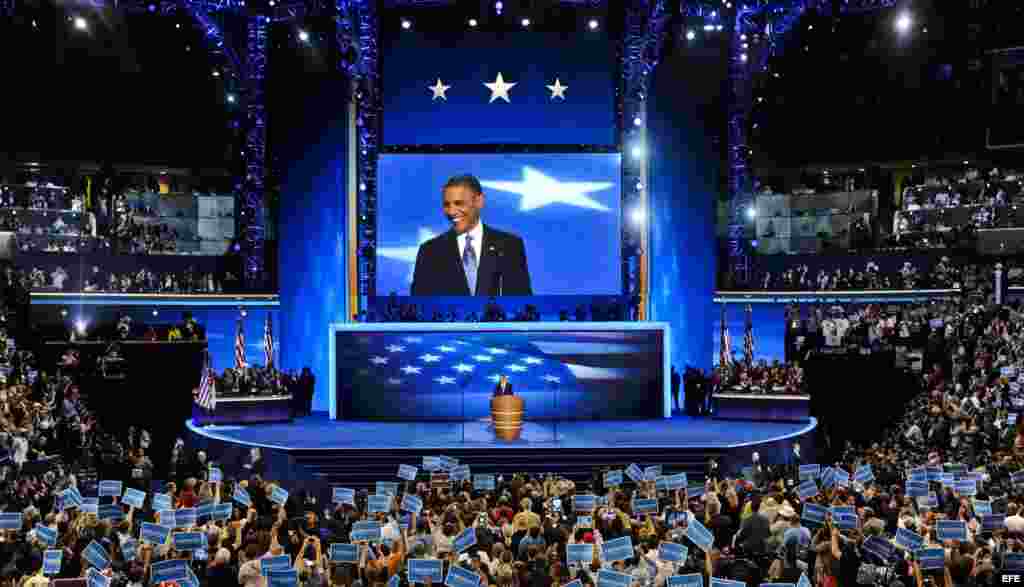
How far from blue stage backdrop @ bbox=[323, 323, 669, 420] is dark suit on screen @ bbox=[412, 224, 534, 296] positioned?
2.07m

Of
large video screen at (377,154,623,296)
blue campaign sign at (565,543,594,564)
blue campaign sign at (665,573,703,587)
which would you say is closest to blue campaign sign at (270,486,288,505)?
blue campaign sign at (565,543,594,564)

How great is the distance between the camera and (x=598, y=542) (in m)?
10.7

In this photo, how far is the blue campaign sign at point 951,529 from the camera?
1060 cm

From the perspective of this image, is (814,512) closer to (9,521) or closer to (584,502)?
(584,502)

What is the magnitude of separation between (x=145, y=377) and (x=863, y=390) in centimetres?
1636

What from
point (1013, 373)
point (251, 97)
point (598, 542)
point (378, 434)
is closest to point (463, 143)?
point (251, 97)

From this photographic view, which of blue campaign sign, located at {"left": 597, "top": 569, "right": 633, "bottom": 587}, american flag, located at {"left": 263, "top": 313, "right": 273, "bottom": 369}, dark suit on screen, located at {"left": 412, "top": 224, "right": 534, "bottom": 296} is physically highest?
dark suit on screen, located at {"left": 412, "top": 224, "right": 534, "bottom": 296}

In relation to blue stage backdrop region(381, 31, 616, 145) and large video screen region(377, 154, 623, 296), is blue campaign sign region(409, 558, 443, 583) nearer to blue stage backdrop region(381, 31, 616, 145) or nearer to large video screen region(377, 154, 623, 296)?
large video screen region(377, 154, 623, 296)

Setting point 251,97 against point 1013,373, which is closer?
point 1013,373

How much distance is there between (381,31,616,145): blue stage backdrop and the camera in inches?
1143

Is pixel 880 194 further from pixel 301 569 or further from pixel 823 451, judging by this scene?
pixel 301 569

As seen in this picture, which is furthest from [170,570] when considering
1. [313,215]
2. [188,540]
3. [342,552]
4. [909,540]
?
[313,215]

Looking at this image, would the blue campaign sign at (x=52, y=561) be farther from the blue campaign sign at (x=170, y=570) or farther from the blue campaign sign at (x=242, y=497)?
the blue campaign sign at (x=242, y=497)

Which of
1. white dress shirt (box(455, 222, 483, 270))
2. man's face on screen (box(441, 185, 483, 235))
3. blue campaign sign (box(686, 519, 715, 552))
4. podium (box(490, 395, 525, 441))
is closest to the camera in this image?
blue campaign sign (box(686, 519, 715, 552))
